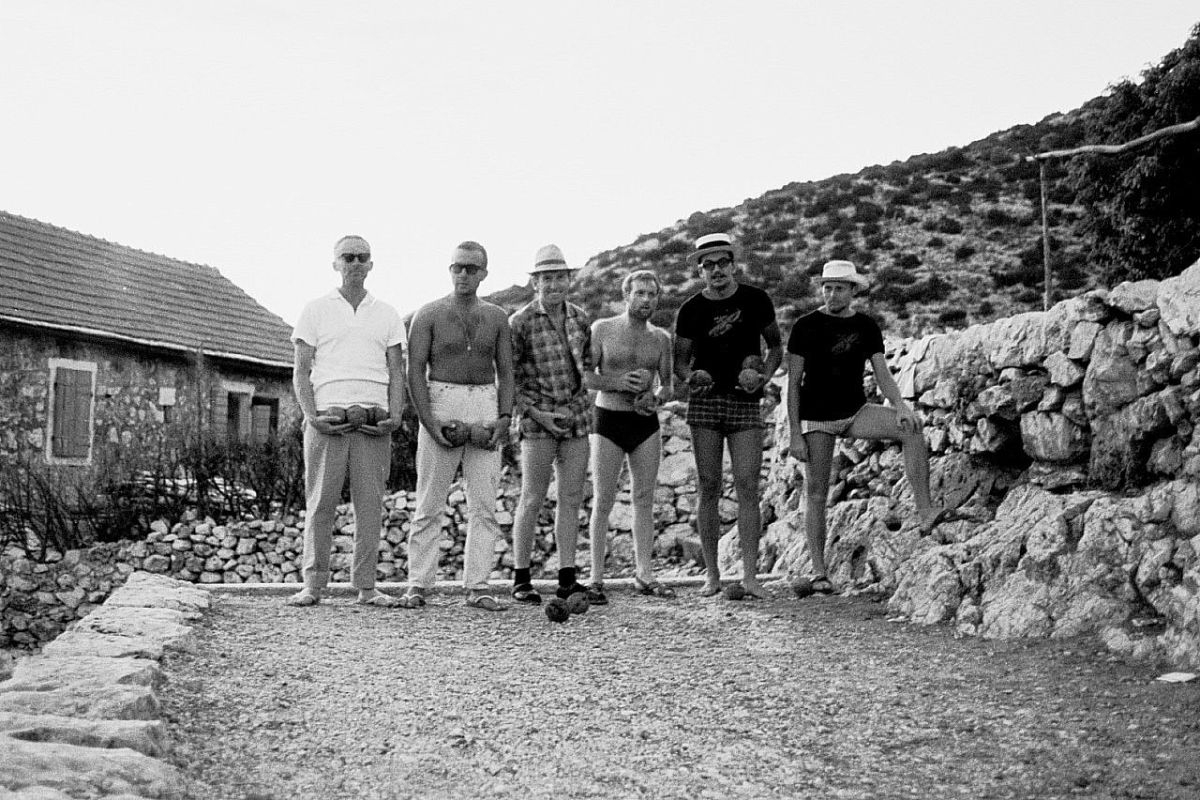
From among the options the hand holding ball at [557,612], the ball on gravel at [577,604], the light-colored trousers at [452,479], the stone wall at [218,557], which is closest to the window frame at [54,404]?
the stone wall at [218,557]

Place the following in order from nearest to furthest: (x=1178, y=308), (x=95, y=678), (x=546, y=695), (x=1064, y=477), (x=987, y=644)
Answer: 1. (x=95, y=678)
2. (x=546, y=695)
3. (x=987, y=644)
4. (x=1178, y=308)
5. (x=1064, y=477)

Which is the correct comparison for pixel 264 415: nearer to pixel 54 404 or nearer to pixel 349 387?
pixel 54 404

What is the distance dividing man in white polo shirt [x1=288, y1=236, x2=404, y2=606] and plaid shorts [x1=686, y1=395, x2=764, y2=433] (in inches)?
67.5

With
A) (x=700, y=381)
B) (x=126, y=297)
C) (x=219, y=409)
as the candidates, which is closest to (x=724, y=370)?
(x=700, y=381)

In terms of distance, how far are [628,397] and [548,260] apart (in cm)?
90

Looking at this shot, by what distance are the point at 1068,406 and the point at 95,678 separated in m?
5.03

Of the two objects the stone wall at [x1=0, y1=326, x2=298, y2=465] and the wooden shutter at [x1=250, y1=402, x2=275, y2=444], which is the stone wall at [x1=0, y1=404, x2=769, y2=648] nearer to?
the stone wall at [x1=0, y1=326, x2=298, y2=465]

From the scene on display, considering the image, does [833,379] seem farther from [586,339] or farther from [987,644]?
[987,644]

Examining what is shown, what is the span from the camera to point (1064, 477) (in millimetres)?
6660

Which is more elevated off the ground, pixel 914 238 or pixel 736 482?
pixel 914 238

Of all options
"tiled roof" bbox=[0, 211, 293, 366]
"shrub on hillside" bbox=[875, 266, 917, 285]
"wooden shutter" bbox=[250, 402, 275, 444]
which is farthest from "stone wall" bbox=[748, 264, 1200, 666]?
"shrub on hillside" bbox=[875, 266, 917, 285]

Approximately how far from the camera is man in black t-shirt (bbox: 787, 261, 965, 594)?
7035 mm

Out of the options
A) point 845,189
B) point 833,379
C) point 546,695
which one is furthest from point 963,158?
point 546,695

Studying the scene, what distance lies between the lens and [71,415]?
58.2 feet
